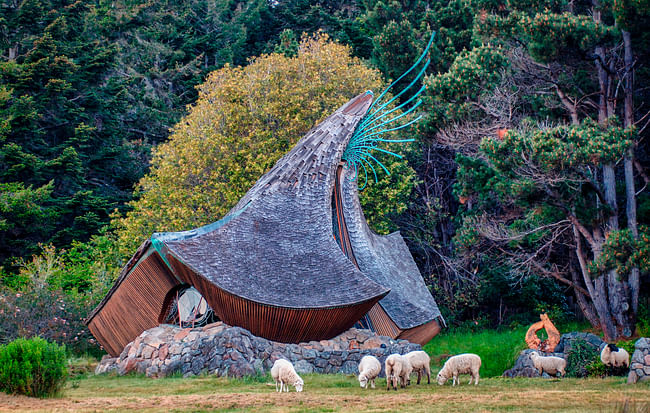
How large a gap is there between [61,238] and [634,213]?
25.3m

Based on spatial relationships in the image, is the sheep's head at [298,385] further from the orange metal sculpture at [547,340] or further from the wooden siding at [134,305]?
the orange metal sculpture at [547,340]

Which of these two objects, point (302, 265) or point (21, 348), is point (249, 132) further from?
point (21, 348)

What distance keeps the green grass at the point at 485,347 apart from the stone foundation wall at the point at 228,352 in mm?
3864

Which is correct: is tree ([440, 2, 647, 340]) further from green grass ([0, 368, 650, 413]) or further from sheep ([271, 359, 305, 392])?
sheep ([271, 359, 305, 392])

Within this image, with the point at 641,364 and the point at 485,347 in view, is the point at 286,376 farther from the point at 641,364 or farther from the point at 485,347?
the point at 485,347

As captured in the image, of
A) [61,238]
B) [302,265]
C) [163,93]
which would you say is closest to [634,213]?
[302,265]

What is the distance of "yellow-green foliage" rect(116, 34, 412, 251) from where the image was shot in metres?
28.0

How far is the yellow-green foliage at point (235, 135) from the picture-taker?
2798 centimetres

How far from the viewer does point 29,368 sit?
1246cm

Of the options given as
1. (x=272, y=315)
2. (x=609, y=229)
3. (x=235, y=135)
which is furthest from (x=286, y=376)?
(x=235, y=135)

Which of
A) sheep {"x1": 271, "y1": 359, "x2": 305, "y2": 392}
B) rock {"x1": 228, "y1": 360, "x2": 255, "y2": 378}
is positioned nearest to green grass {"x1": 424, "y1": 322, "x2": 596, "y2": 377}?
rock {"x1": 228, "y1": 360, "x2": 255, "y2": 378}

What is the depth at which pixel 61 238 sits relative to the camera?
111ft

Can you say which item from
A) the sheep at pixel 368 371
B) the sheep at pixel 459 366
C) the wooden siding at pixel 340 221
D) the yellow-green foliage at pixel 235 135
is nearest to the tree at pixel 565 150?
the wooden siding at pixel 340 221

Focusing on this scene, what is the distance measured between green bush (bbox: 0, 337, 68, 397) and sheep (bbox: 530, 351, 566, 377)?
426 inches
